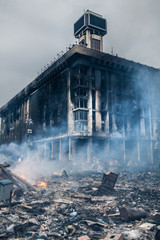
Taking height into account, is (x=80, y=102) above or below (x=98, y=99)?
below

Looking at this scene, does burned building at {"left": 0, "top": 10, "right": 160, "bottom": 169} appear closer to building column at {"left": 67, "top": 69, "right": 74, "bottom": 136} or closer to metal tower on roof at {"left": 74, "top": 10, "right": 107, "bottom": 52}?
building column at {"left": 67, "top": 69, "right": 74, "bottom": 136}

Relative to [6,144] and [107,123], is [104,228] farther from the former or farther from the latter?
[6,144]

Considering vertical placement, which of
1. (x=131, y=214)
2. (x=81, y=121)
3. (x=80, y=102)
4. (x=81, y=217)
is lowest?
(x=81, y=217)

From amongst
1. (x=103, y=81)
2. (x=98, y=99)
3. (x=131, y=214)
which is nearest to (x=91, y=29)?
(x=103, y=81)

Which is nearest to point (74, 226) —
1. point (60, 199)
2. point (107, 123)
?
point (60, 199)

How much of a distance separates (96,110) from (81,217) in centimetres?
1786

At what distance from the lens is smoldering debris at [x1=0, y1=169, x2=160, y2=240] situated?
4773 mm

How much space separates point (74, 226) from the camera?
17.2 ft

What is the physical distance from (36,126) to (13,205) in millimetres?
24968

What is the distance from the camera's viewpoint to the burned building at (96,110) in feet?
73.8

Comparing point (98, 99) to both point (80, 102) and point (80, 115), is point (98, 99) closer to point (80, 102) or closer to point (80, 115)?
point (80, 102)

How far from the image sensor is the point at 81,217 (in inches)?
235

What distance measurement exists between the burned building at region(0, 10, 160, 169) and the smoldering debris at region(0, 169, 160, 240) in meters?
13.4

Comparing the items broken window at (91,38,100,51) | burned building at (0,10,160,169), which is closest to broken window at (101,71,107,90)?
burned building at (0,10,160,169)
